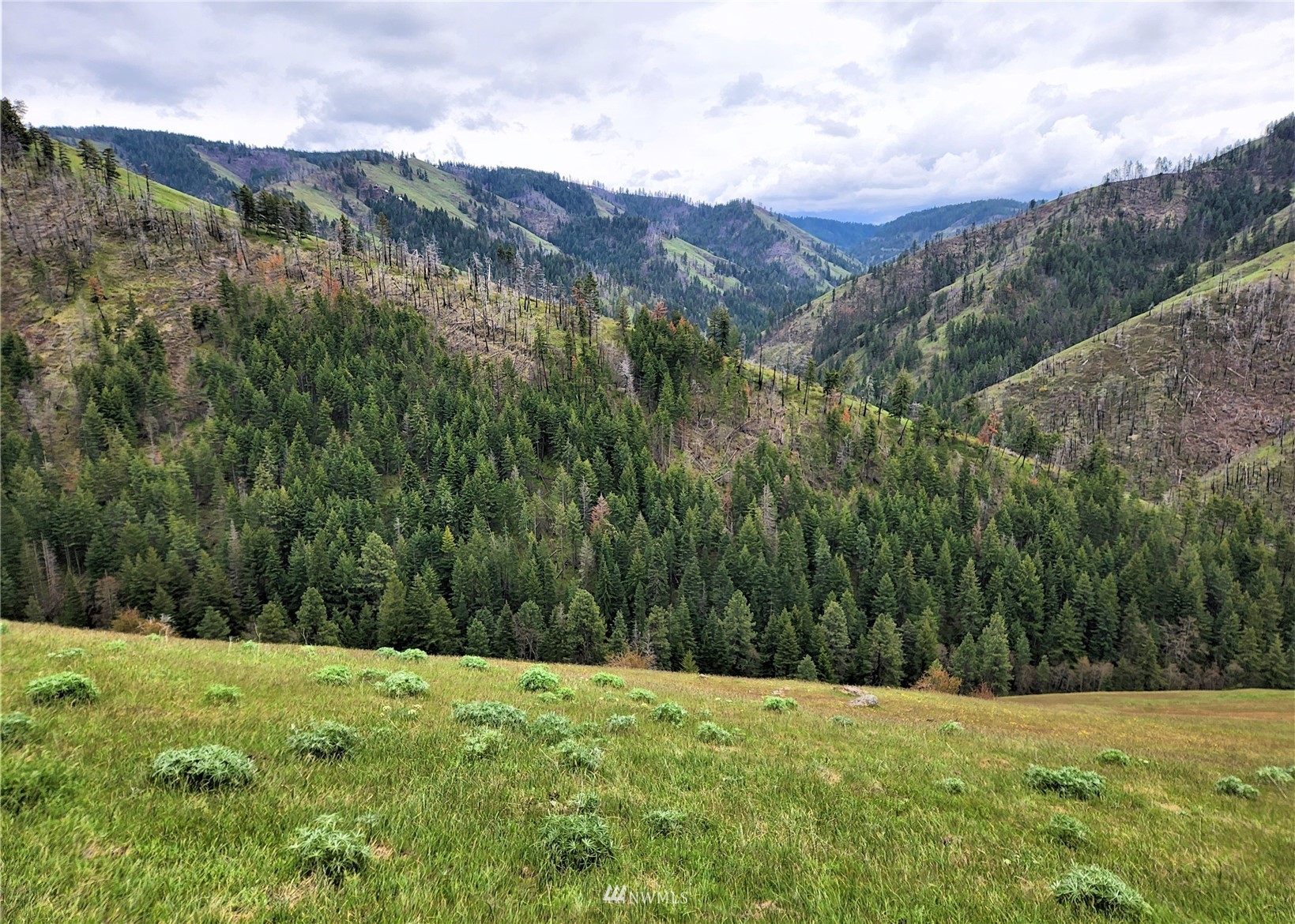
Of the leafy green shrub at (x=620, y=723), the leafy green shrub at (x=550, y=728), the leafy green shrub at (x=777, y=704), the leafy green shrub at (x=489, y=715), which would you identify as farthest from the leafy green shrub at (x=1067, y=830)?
the leafy green shrub at (x=777, y=704)

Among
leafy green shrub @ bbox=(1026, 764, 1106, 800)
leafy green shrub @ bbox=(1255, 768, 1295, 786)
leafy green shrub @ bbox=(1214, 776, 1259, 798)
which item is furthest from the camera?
leafy green shrub @ bbox=(1255, 768, 1295, 786)

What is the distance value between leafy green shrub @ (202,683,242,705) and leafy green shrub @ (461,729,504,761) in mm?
5509

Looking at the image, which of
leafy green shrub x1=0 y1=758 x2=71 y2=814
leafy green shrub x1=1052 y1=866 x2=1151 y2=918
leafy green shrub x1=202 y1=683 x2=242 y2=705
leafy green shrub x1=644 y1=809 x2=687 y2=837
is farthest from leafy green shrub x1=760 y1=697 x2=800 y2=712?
leafy green shrub x1=0 y1=758 x2=71 y2=814

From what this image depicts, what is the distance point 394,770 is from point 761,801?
7.12 metres

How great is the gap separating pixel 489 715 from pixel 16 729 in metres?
8.41

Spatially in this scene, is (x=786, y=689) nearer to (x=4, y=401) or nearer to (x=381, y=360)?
(x=381, y=360)

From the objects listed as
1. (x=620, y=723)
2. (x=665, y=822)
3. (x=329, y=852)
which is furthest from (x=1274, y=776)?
(x=329, y=852)

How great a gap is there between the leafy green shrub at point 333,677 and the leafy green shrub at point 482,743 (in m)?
6.62

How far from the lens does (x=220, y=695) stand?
12.7m

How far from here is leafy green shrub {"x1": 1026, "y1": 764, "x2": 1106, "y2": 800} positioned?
44.2ft

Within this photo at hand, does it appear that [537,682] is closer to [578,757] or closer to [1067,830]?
[578,757]

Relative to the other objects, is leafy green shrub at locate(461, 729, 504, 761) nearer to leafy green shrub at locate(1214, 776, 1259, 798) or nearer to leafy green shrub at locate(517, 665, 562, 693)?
leafy green shrub at locate(517, 665, 562, 693)

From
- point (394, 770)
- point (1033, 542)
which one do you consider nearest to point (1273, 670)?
point (1033, 542)

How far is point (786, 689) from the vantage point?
38.2m
